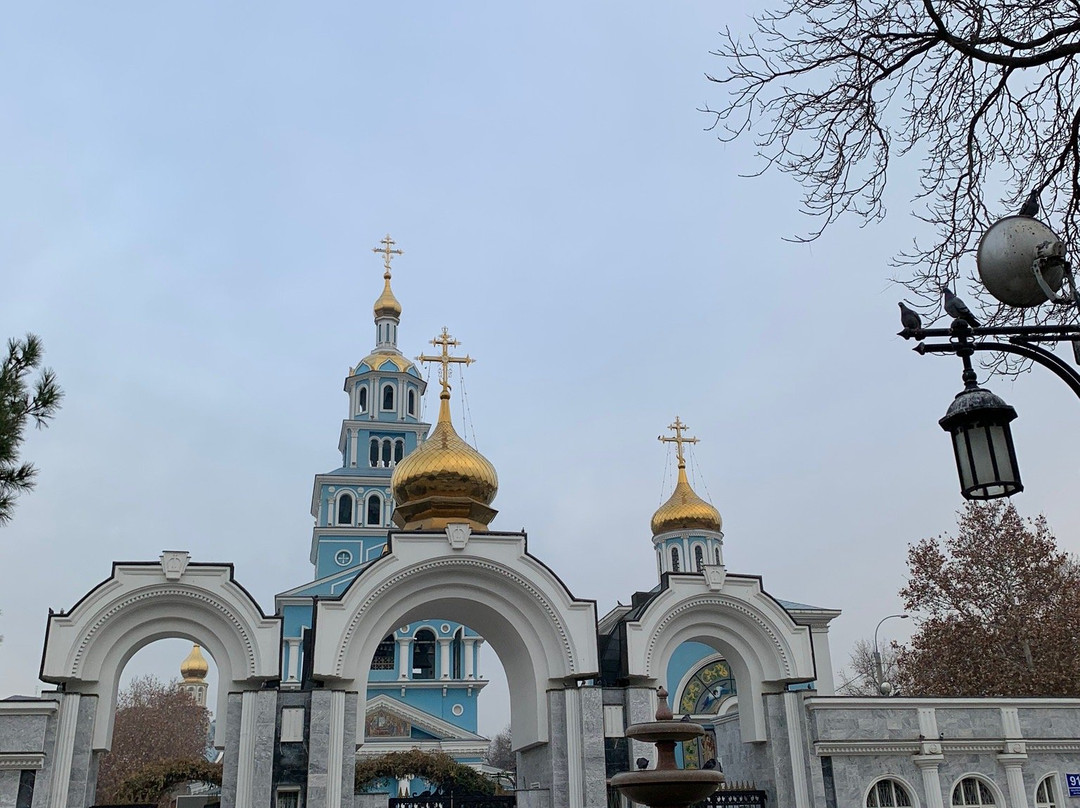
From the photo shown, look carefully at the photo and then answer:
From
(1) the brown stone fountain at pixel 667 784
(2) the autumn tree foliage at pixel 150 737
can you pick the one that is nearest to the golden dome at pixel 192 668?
(2) the autumn tree foliage at pixel 150 737

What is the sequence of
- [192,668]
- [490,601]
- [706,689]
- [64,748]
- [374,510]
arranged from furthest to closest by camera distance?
[192,668] < [374,510] < [706,689] < [490,601] < [64,748]

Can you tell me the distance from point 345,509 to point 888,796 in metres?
28.0

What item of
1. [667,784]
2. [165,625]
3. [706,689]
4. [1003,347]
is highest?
[706,689]

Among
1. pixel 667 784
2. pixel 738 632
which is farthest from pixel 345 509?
pixel 667 784

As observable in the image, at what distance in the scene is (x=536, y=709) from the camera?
1722 cm

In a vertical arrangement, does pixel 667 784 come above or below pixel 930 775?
below

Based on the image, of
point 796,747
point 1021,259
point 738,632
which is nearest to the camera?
point 1021,259

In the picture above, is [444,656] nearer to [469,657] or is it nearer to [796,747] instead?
[469,657]

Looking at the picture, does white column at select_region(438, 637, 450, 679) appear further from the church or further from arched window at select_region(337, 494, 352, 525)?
the church

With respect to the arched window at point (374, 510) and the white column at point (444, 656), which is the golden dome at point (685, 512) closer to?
the white column at point (444, 656)

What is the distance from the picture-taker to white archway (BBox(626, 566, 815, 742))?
1753cm

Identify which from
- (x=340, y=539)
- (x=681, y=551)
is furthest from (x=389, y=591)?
(x=340, y=539)

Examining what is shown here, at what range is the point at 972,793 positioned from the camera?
56.5 ft

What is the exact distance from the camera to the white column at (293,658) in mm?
32312
